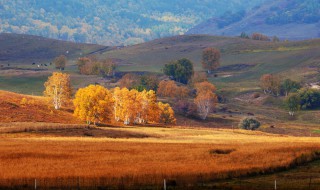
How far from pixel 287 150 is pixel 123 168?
1064 inches

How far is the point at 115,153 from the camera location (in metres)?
78.8

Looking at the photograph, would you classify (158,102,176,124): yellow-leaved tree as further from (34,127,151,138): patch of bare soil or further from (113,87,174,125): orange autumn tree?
(34,127,151,138): patch of bare soil

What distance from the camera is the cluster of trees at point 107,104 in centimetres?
14062

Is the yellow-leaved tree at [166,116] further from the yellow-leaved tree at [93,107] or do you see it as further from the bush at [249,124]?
the yellow-leaved tree at [93,107]

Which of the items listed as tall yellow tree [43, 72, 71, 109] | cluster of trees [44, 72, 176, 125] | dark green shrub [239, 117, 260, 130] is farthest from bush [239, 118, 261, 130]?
tall yellow tree [43, 72, 71, 109]

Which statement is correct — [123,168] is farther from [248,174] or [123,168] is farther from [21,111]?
[21,111]

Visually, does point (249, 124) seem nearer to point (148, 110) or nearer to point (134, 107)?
point (148, 110)

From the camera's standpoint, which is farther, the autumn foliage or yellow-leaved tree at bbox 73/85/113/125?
the autumn foliage

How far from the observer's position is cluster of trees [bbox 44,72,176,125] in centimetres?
14062

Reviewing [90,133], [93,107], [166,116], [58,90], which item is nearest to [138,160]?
[90,133]

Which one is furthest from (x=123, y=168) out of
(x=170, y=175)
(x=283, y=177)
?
(x=283, y=177)

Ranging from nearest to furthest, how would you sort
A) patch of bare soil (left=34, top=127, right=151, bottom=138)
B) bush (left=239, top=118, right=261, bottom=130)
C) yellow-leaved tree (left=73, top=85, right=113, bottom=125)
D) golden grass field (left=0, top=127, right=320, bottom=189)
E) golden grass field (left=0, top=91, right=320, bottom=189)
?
1. golden grass field (left=0, top=91, right=320, bottom=189)
2. golden grass field (left=0, top=127, right=320, bottom=189)
3. patch of bare soil (left=34, top=127, right=151, bottom=138)
4. yellow-leaved tree (left=73, top=85, right=113, bottom=125)
5. bush (left=239, top=118, right=261, bottom=130)

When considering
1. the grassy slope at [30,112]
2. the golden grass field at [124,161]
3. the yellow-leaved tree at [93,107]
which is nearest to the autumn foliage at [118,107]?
the yellow-leaved tree at [93,107]

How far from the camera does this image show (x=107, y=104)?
467 feet
